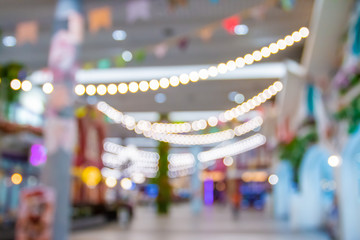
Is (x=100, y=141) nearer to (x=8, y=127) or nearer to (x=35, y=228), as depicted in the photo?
(x=8, y=127)

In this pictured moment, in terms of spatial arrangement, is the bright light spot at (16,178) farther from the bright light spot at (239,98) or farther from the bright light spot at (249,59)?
the bright light spot at (249,59)

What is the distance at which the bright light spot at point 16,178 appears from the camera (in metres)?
14.1

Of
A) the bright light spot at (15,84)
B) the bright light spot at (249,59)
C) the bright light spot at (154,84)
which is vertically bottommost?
the bright light spot at (154,84)

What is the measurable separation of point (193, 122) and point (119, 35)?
Result: 533 cm

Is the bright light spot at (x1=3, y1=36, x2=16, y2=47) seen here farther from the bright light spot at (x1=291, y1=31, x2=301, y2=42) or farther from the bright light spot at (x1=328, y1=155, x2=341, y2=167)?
the bright light spot at (x1=328, y1=155, x2=341, y2=167)

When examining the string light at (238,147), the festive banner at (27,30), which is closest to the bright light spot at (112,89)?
the festive banner at (27,30)

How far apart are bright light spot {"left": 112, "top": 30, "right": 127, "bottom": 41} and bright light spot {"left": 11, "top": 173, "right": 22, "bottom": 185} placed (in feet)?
21.4

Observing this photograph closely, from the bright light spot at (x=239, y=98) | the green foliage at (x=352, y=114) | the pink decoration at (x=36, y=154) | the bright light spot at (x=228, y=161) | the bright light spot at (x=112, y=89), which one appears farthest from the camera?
the bright light spot at (x=228, y=161)

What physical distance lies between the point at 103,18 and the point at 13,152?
26.7 feet

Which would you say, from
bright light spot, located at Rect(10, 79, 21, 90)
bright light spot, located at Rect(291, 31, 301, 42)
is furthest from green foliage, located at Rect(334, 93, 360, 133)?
bright light spot, located at Rect(10, 79, 21, 90)

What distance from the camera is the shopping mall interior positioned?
22.7 feet

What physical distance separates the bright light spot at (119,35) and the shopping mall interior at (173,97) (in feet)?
0.18

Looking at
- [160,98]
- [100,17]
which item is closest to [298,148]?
[160,98]

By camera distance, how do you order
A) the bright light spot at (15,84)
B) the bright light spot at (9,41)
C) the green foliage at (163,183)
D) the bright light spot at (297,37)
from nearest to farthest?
the bright light spot at (297,37)
the bright light spot at (15,84)
the bright light spot at (9,41)
the green foliage at (163,183)
